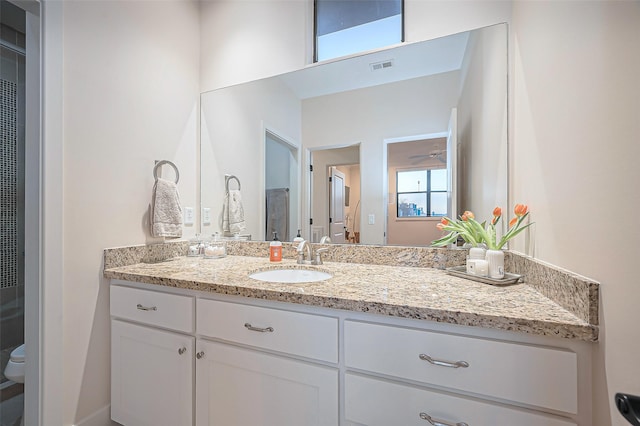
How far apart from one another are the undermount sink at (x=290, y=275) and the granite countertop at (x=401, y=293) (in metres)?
0.04

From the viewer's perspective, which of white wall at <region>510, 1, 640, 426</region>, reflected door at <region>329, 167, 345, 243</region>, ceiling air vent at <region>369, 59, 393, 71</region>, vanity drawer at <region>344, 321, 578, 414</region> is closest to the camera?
white wall at <region>510, 1, 640, 426</region>

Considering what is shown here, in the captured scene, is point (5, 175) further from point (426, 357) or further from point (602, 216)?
point (602, 216)

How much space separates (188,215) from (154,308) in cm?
78

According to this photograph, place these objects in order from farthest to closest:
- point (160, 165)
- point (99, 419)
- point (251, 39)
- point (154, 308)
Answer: point (251, 39), point (160, 165), point (99, 419), point (154, 308)

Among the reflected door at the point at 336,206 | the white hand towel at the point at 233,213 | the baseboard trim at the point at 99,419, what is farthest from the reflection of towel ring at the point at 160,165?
the baseboard trim at the point at 99,419

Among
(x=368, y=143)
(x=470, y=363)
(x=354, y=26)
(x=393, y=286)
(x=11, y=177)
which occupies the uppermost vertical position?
(x=354, y=26)

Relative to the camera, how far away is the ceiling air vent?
151 centimetres

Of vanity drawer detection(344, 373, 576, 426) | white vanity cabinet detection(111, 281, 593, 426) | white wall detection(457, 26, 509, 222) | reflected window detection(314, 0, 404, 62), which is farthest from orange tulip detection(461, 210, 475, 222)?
reflected window detection(314, 0, 404, 62)

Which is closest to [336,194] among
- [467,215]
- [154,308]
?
[467,215]

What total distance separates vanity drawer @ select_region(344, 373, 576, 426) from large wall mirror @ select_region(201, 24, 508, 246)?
2.53 feet

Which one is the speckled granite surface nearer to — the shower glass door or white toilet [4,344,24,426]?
white toilet [4,344,24,426]

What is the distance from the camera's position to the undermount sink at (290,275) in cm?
143

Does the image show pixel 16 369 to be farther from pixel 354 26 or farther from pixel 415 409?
pixel 354 26

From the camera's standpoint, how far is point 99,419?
1.38 m
